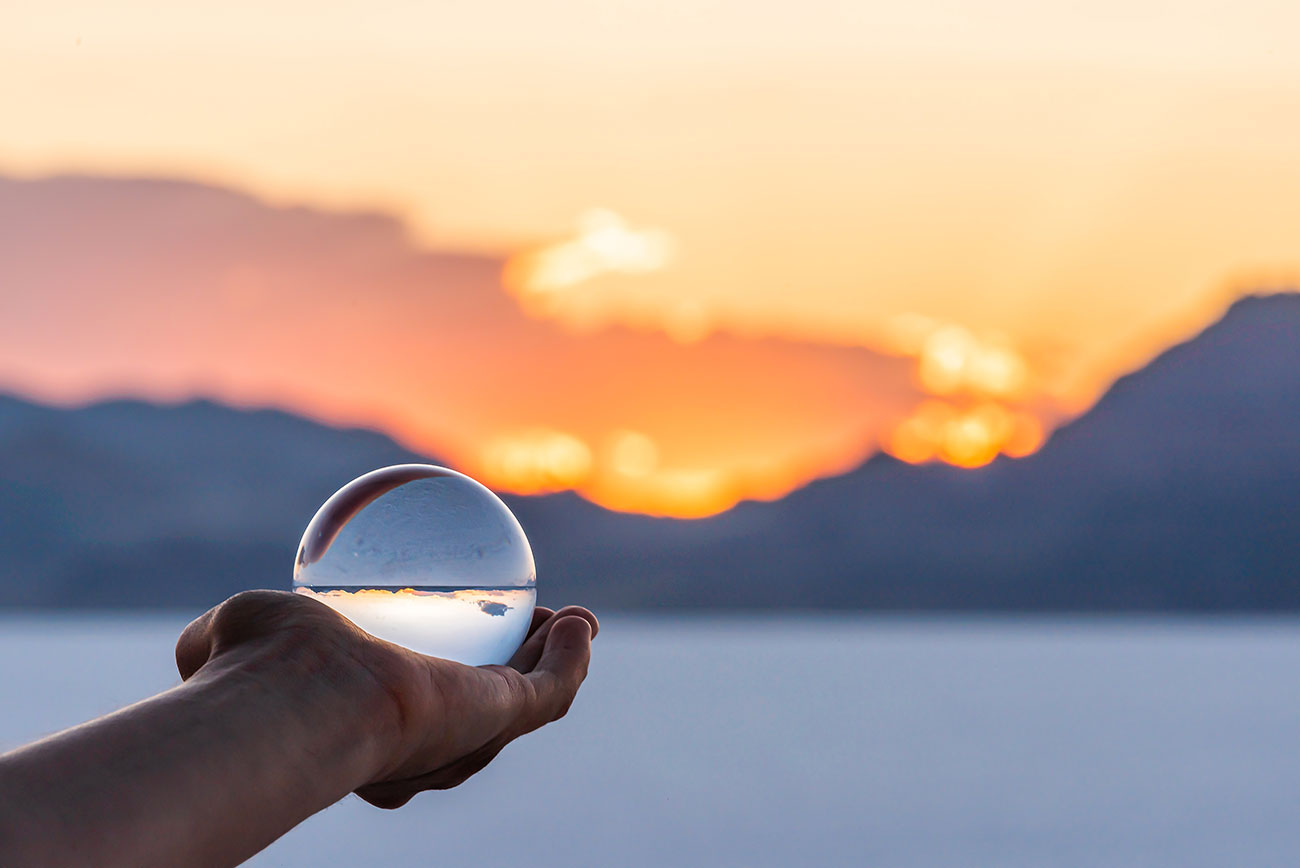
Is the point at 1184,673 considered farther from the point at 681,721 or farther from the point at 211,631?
the point at 211,631

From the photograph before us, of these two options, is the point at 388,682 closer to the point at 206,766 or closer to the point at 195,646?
the point at 195,646

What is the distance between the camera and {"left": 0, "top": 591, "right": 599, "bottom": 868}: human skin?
2043mm

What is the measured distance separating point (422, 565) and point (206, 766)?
7.83 ft

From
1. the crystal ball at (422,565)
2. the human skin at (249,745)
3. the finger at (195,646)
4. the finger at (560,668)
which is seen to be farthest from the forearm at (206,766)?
the crystal ball at (422,565)

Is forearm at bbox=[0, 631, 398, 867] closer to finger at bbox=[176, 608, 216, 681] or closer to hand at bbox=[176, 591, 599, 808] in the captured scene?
hand at bbox=[176, 591, 599, 808]

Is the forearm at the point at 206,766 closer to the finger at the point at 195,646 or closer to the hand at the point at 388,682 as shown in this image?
the hand at the point at 388,682

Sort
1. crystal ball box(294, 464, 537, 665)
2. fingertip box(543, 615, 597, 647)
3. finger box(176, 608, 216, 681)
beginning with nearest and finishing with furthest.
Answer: finger box(176, 608, 216, 681), crystal ball box(294, 464, 537, 665), fingertip box(543, 615, 597, 647)

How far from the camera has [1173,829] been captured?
105 feet

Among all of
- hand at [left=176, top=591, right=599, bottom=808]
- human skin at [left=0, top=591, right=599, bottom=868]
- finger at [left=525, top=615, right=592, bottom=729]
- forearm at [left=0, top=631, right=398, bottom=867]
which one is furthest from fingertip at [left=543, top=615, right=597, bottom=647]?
forearm at [left=0, top=631, right=398, bottom=867]

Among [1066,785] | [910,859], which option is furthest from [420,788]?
[1066,785]

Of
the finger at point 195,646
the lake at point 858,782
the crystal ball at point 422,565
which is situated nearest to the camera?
the finger at point 195,646

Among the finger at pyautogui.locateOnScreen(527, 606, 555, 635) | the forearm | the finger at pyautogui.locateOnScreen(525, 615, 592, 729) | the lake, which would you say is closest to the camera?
the forearm

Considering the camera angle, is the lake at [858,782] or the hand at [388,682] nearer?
the hand at [388,682]

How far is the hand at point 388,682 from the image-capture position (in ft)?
9.75
